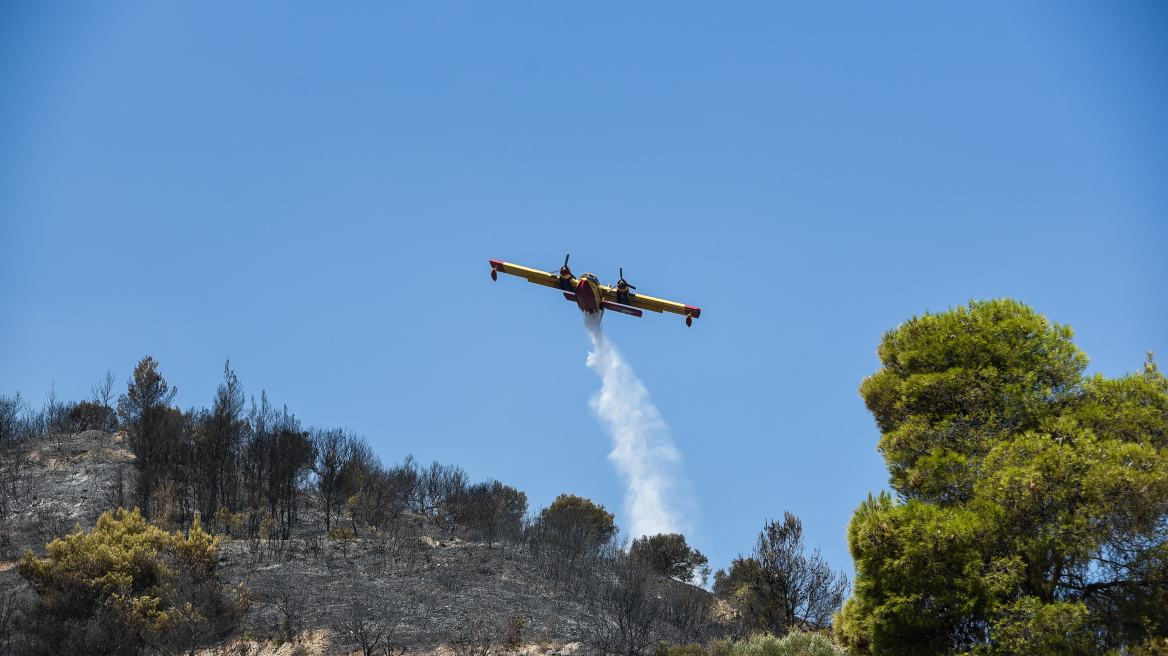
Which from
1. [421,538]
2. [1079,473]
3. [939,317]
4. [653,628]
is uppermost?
[939,317]

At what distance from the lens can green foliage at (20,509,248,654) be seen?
1988 centimetres

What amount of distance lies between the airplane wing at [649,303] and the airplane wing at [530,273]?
2.55 m

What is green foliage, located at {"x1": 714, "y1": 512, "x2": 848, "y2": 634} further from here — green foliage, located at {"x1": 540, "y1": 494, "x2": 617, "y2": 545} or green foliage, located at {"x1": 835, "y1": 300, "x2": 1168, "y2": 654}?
green foliage, located at {"x1": 540, "y1": 494, "x2": 617, "y2": 545}

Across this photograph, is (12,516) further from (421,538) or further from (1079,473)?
(1079,473)

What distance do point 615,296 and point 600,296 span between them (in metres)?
0.74

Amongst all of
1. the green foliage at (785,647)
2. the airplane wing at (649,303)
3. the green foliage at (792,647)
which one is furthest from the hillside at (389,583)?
the airplane wing at (649,303)

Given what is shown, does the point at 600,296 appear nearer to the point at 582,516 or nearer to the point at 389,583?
the point at 389,583

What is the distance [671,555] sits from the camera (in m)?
52.3

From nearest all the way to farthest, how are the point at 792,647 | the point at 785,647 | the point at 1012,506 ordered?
the point at 1012,506 < the point at 792,647 < the point at 785,647

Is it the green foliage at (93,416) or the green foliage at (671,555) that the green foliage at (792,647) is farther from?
the green foliage at (93,416)

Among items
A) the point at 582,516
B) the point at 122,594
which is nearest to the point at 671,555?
the point at 582,516

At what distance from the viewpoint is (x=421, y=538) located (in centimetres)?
3997

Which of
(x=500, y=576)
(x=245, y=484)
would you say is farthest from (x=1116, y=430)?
(x=245, y=484)

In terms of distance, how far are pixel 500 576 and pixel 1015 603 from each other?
24418 mm
